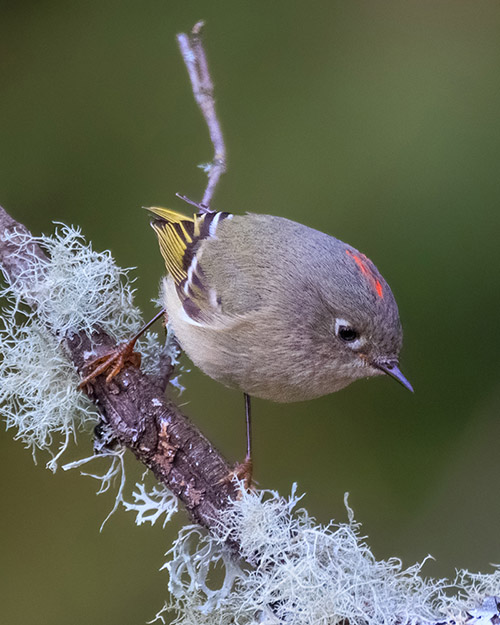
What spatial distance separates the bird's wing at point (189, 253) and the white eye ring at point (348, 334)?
0.18m

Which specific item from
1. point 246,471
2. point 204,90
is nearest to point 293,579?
point 246,471

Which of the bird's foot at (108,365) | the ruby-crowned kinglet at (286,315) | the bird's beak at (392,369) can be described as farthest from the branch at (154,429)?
the bird's beak at (392,369)

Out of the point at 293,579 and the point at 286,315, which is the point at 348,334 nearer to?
the point at 286,315

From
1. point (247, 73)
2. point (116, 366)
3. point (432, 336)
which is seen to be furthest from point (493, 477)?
point (247, 73)

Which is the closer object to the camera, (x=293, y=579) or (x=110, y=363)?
(x=293, y=579)

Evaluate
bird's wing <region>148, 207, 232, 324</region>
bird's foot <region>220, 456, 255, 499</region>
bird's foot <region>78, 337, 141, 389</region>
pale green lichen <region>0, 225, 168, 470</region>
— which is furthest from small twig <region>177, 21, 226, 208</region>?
bird's foot <region>220, 456, 255, 499</region>

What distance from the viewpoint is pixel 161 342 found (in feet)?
3.49

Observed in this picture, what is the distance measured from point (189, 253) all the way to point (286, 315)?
0.75ft

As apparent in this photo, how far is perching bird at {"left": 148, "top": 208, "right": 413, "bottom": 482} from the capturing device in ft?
2.87

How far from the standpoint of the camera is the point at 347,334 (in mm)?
887

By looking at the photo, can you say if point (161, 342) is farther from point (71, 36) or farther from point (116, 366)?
point (71, 36)

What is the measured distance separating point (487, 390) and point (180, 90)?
0.76 metres

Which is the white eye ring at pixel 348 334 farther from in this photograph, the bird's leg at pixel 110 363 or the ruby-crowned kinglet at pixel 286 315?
the bird's leg at pixel 110 363

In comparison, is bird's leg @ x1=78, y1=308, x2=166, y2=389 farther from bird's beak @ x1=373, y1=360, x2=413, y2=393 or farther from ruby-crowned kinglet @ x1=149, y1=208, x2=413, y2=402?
bird's beak @ x1=373, y1=360, x2=413, y2=393
